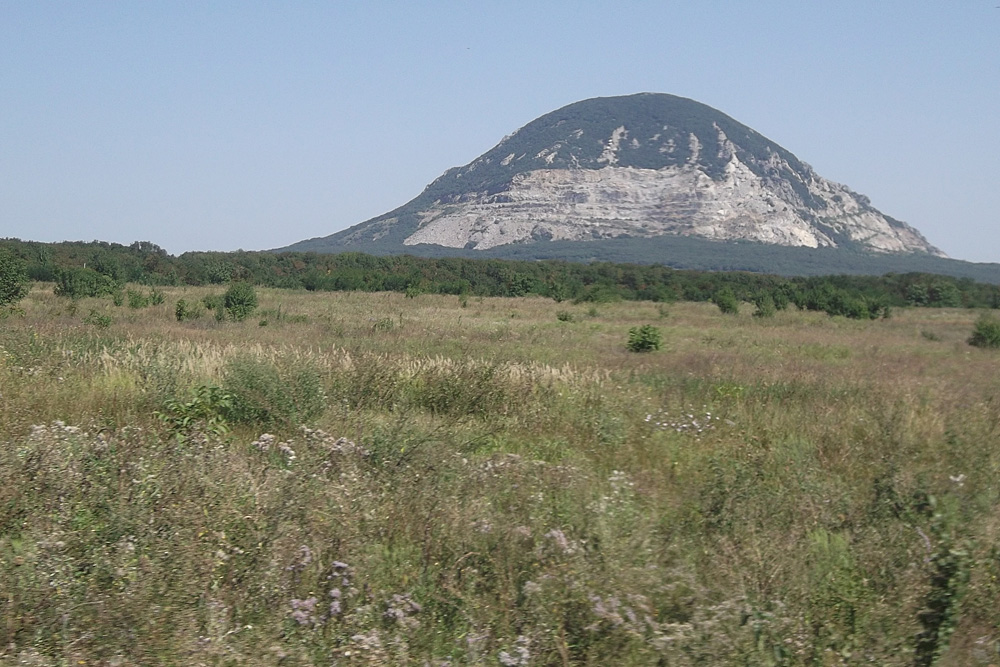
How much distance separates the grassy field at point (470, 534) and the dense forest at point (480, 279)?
113ft

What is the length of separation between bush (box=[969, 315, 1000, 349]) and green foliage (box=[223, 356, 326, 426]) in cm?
2482

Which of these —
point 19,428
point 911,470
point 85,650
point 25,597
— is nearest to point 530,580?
point 85,650

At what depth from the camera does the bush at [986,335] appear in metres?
26.7

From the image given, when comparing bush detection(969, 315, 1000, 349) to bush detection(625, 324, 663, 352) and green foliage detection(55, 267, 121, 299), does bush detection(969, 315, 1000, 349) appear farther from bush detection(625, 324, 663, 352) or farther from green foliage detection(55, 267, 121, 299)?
green foliage detection(55, 267, 121, 299)

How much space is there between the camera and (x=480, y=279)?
79875 millimetres

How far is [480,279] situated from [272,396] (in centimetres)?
7284

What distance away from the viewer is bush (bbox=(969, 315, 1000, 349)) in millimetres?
26672

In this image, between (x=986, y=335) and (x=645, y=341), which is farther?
(x=986, y=335)

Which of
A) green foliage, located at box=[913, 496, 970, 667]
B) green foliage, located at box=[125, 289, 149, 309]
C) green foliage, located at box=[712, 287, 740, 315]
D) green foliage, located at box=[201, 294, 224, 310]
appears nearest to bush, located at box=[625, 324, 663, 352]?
green foliage, located at box=[201, 294, 224, 310]

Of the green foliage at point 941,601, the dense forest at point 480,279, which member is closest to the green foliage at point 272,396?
the green foliage at point 941,601

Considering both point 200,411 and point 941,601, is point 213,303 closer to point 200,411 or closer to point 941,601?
point 200,411

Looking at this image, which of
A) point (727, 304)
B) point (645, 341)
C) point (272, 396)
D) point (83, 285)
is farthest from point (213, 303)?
point (272, 396)

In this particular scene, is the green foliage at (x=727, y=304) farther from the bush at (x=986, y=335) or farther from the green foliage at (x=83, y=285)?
the green foliage at (x=83, y=285)

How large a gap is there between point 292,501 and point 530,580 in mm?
1278
